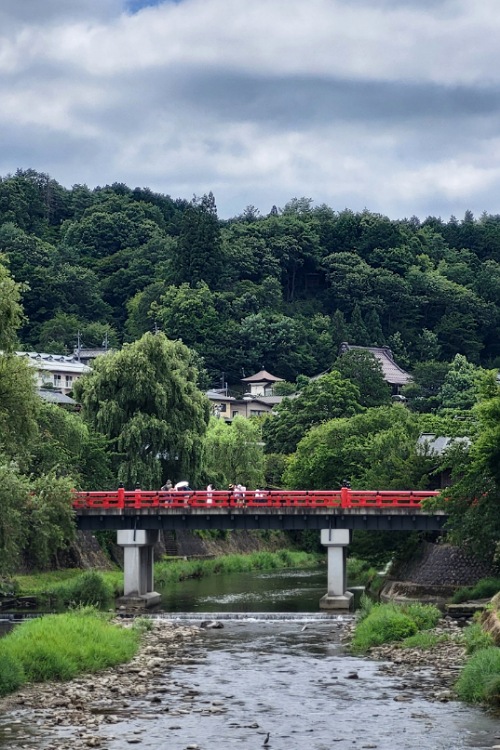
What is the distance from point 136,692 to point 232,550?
5364 cm

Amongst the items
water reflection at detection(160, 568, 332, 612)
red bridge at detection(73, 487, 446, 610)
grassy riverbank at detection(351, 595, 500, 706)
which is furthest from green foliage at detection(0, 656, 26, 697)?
red bridge at detection(73, 487, 446, 610)

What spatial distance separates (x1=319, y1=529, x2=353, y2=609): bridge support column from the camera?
60.9m

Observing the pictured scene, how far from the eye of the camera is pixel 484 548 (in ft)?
186

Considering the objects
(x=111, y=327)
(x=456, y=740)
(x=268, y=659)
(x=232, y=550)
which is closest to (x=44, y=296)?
(x=111, y=327)

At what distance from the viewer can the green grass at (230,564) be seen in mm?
75938

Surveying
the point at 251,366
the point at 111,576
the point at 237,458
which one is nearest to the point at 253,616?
the point at 111,576

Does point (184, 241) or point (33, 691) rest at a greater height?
point (184, 241)

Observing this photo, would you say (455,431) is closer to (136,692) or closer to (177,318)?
(136,692)

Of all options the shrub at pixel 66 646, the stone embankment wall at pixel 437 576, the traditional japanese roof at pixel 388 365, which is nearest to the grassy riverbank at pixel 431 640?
the stone embankment wall at pixel 437 576

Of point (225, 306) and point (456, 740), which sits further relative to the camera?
point (225, 306)

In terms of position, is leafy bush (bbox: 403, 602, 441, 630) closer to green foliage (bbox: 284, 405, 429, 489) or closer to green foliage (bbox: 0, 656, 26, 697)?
green foliage (bbox: 284, 405, 429, 489)

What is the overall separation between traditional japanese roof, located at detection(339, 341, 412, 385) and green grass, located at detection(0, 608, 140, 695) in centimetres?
11330

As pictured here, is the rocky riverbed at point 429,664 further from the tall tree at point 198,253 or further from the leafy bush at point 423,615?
Result: the tall tree at point 198,253

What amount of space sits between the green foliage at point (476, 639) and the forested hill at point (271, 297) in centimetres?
11734
